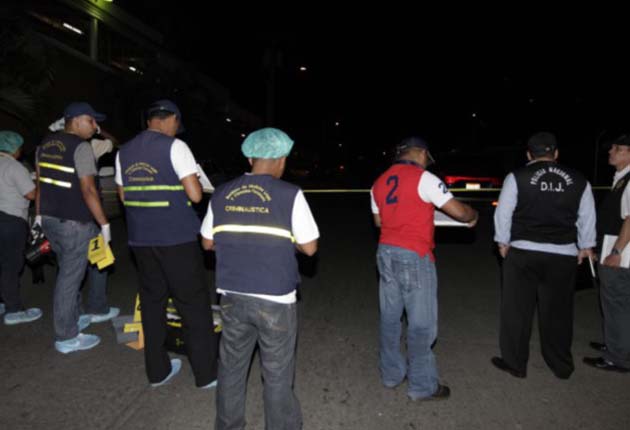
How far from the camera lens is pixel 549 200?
398 cm

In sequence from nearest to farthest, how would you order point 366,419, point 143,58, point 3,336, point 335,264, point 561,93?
point 366,419 < point 3,336 < point 335,264 < point 143,58 < point 561,93

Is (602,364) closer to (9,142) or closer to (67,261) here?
(67,261)

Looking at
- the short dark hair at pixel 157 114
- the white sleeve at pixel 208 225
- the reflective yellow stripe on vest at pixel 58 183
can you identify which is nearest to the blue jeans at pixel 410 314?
the white sleeve at pixel 208 225

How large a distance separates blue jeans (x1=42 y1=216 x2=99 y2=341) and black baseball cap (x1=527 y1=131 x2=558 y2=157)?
13.2 feet

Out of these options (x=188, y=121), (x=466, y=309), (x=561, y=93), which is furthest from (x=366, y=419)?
(x=561, y=93)

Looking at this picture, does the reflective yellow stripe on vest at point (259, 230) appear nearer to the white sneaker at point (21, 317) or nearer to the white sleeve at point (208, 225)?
the white sleeve at point (208, 225)

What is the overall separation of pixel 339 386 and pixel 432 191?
1.83m

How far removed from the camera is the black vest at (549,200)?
3.98 meters

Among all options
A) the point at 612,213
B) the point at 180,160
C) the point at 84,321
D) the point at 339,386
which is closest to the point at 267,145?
the point at 180,160

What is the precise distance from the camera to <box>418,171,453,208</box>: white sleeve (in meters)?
3.54

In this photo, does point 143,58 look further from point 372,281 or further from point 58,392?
point 58,392

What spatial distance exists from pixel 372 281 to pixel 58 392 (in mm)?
4723

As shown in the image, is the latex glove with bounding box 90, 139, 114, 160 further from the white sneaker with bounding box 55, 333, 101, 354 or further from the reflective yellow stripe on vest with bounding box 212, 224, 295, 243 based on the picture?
the reflective yellow stripe on vest with bounding box 212, 224, 295, 243

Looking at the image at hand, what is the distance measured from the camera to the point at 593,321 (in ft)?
19.2
